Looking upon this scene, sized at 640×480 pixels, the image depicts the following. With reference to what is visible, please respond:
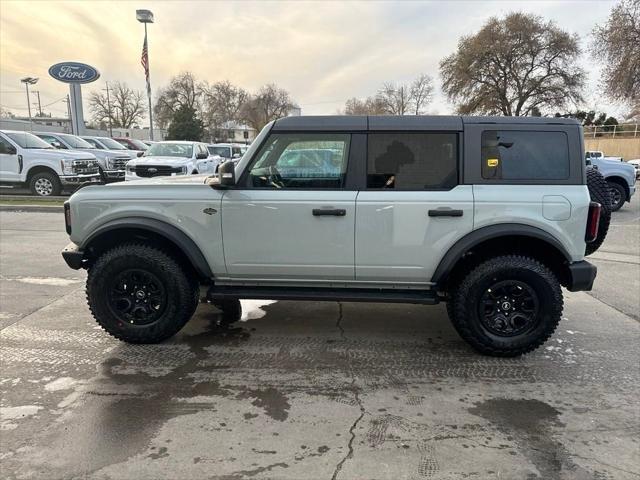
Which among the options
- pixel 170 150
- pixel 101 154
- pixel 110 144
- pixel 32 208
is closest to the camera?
pixel 32 208

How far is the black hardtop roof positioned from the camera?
147 inches

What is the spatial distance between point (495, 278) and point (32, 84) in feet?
274

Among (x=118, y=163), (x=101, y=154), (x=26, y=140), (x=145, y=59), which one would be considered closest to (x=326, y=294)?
(x=26, y=140)

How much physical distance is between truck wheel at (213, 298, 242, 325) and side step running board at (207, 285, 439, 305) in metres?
0.80

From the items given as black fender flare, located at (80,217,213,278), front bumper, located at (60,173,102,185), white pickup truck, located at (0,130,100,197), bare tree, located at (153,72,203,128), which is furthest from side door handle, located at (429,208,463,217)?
bare tree, located at (153,72,203,128)

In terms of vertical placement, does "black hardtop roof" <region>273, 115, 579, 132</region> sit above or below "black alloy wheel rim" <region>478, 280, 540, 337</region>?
above

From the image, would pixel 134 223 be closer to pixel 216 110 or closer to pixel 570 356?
pixel 570 356

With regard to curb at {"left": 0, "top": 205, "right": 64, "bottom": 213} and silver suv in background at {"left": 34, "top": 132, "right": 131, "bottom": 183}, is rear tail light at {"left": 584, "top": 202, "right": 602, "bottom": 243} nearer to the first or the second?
curb at {"left": 0, "top": 205, "right": 64, "bottom": 213}

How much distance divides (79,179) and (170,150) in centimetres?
345

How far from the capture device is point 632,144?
39.4 metres

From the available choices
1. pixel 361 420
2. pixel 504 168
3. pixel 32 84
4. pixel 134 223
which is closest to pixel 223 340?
pixel 134 223

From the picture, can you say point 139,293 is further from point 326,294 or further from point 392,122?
point 392,122

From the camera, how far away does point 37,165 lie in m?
13.1

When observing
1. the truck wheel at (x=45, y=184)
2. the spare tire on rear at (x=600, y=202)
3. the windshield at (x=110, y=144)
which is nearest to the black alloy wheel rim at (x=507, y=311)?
the spare tire on rear at (x=600, y=202)
